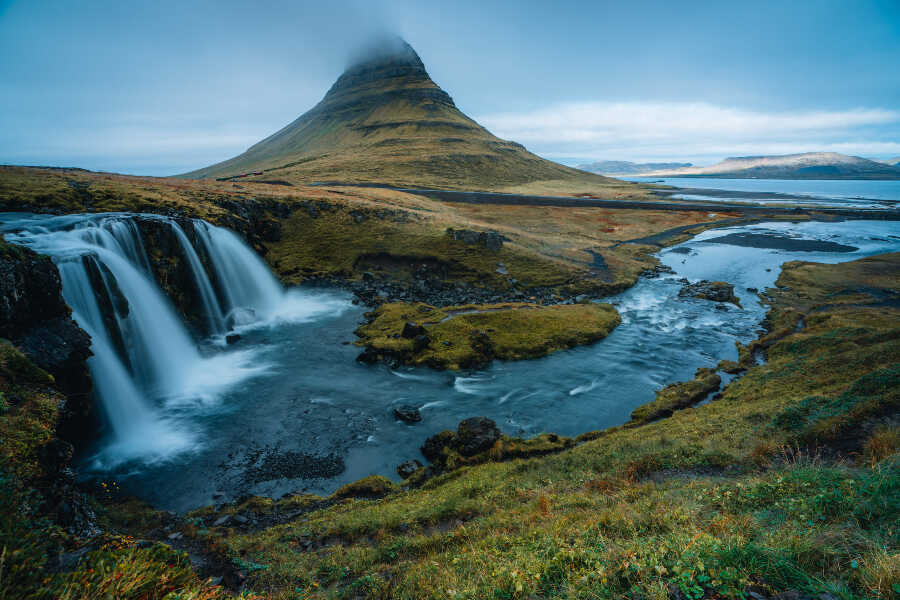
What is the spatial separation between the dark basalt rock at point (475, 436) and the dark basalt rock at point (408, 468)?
221 cm

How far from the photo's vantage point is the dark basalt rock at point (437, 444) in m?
19.4

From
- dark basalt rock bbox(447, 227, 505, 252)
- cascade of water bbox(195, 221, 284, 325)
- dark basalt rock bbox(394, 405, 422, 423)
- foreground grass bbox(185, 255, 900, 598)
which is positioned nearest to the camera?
foreground grass bbox(185, 255, 900, 598)

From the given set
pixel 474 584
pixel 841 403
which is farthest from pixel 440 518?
pixel 841 403

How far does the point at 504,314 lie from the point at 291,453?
75.5 ft

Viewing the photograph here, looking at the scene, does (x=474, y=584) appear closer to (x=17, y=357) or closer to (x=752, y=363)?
(x=17, y=357)

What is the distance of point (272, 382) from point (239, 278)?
1997 cm

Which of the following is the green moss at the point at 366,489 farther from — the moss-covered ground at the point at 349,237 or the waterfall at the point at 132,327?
the moss-covered ground at the point at 349,237

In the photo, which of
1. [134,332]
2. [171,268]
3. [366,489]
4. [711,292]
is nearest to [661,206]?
[711,292]

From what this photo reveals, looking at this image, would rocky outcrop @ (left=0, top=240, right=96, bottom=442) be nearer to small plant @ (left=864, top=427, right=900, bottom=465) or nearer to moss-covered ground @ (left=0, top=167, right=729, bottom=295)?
moss-covered ground @ (left=0, top=167, right=729, bottom=295)

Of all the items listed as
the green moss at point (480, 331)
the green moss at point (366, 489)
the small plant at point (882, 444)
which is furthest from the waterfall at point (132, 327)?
the small plant at point (882, 444)

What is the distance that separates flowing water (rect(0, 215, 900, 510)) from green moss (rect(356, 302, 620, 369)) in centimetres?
138

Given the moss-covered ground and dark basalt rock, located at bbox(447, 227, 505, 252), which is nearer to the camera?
the moss-covered ground

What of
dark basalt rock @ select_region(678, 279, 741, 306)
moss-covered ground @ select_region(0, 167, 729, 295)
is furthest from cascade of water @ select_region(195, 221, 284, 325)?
dark basalt rock @ select_region(678, 279, 741, 306)

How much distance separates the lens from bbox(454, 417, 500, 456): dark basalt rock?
19.0 m
